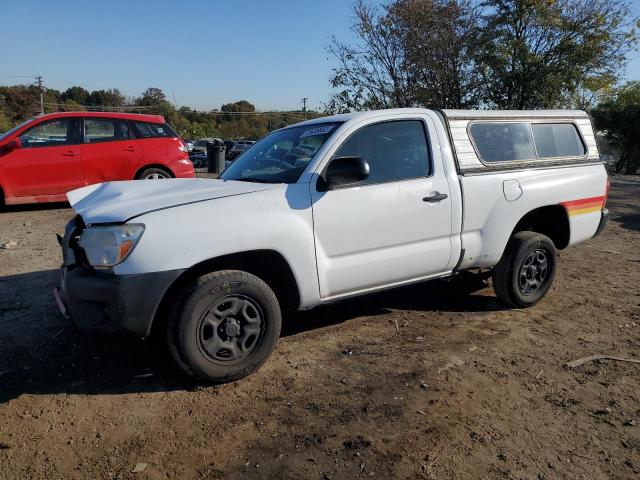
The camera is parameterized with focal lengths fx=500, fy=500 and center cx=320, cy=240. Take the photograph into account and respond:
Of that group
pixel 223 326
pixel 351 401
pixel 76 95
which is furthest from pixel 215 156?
pixel 76 95

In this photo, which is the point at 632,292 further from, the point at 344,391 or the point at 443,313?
the point at 344,391

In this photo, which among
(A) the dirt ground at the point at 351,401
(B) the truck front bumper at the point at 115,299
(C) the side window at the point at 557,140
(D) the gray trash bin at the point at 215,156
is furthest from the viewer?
(D) the gray trash bin at the point at 215,156

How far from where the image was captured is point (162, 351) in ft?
10.8

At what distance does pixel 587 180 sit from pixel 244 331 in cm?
363

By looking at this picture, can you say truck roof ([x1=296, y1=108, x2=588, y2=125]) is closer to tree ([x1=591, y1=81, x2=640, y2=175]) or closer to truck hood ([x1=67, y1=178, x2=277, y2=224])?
truck hood ([x1=67, y1=178, x2=277, y2=224])

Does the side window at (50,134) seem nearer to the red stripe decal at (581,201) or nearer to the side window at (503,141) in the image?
the side window at (503,141)

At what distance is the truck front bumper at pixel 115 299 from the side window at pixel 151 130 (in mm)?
7031

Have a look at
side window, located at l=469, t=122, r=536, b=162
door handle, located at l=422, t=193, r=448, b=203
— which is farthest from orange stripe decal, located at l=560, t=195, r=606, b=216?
door handle, located at l=422, t=193, r=448, b=203

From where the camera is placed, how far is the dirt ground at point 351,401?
97.3 inches

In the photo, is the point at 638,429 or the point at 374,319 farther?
the point at 374,319

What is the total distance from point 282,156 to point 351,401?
6.25 ft

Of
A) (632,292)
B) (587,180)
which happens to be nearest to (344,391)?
(587,180)

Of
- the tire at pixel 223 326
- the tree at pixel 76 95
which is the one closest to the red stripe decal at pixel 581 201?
the tire at pixel 223 326

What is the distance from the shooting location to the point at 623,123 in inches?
Answer: 1056
